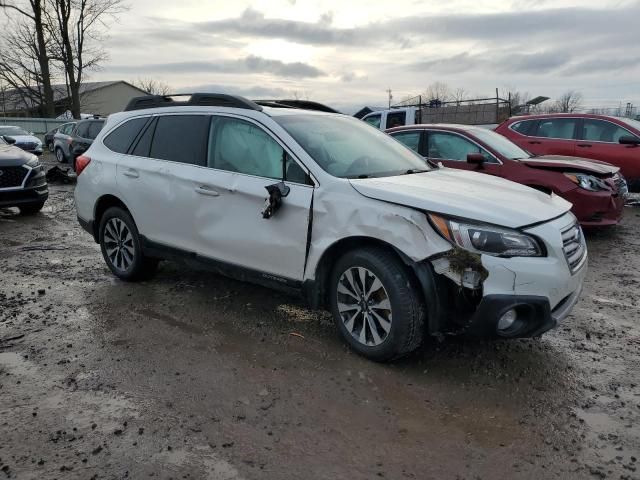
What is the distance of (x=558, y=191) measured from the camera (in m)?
7.10

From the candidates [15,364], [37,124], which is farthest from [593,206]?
[37,124]

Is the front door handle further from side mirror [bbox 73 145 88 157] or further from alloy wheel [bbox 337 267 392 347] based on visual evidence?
side mirror [bbox 73 145 88 157]

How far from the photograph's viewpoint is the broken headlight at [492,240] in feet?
10.4

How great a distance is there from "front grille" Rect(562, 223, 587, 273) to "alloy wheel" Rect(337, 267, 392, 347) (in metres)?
1.17

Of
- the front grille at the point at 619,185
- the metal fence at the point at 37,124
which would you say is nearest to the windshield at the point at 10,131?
the metal fence at the point at 37,124

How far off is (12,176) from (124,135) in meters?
4.93

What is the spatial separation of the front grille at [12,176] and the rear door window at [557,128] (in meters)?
9.30

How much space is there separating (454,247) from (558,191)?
461 cm

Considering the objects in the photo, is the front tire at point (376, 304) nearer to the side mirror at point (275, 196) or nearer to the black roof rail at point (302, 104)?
the side mirror at point (275, 196)

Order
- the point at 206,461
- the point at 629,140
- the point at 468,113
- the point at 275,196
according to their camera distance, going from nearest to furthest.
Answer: the point at 206,461 < the point at 275,196 < the point at 629,140 < the point at 468,113

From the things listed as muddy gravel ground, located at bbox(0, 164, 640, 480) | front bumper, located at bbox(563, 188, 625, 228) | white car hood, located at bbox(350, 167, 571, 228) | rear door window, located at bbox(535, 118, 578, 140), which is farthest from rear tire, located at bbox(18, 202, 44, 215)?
rear door window, located at bbox(535, 118, 578, 140)

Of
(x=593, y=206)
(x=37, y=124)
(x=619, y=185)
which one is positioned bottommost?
(x=593, y=206)

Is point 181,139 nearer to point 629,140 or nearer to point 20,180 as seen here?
point 20,180

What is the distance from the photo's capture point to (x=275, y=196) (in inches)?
152
